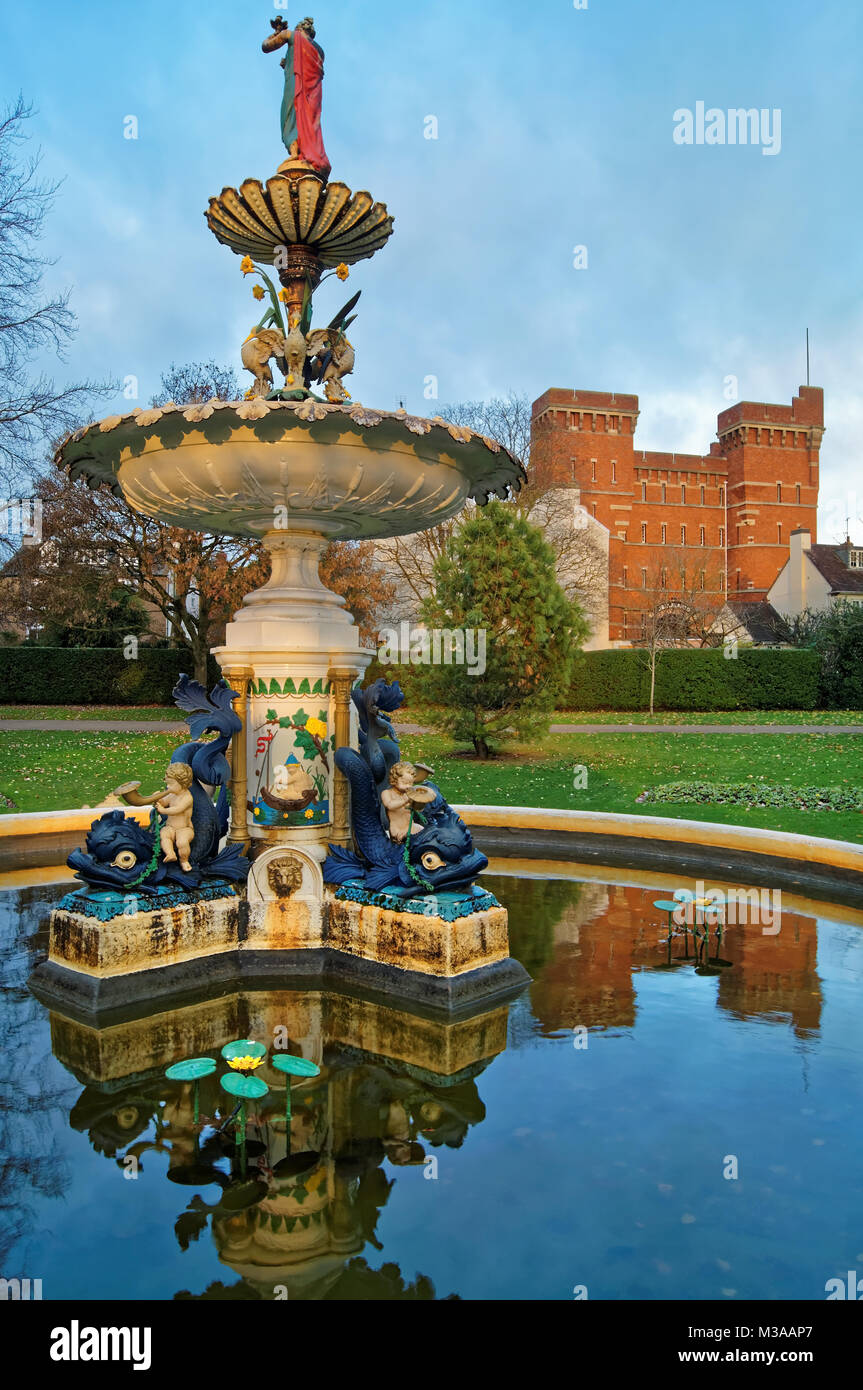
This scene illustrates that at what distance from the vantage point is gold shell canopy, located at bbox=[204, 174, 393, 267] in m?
5.37

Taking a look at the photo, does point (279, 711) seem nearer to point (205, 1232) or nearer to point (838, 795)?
point (205, 1232)

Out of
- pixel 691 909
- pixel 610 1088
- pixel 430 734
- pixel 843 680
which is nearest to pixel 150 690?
pixel 430 734

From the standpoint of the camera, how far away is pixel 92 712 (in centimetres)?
3020

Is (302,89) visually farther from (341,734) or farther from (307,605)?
(341,734)

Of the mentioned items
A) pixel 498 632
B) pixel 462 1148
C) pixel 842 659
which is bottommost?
pixel 462 1148

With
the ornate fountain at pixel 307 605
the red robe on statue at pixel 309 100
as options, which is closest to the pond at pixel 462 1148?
the ornate fountain at pixel 307 605

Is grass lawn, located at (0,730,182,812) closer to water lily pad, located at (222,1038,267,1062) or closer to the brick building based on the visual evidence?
water lily pad, located at (222,1038,267,1062)

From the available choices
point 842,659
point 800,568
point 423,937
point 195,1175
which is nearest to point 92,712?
point 423,937

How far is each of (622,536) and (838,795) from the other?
53587 millimetres

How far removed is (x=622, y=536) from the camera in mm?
61781

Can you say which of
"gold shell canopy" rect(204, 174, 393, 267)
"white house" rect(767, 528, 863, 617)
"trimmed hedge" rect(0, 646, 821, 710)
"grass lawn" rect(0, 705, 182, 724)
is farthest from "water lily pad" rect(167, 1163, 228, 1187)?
"white house" rect(767, 528, 863, 617)

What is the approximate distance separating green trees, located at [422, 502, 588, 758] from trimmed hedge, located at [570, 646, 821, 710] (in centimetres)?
1518

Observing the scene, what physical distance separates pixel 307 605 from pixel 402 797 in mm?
1434

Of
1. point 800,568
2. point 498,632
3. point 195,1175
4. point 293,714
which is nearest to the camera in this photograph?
point 195,1175
